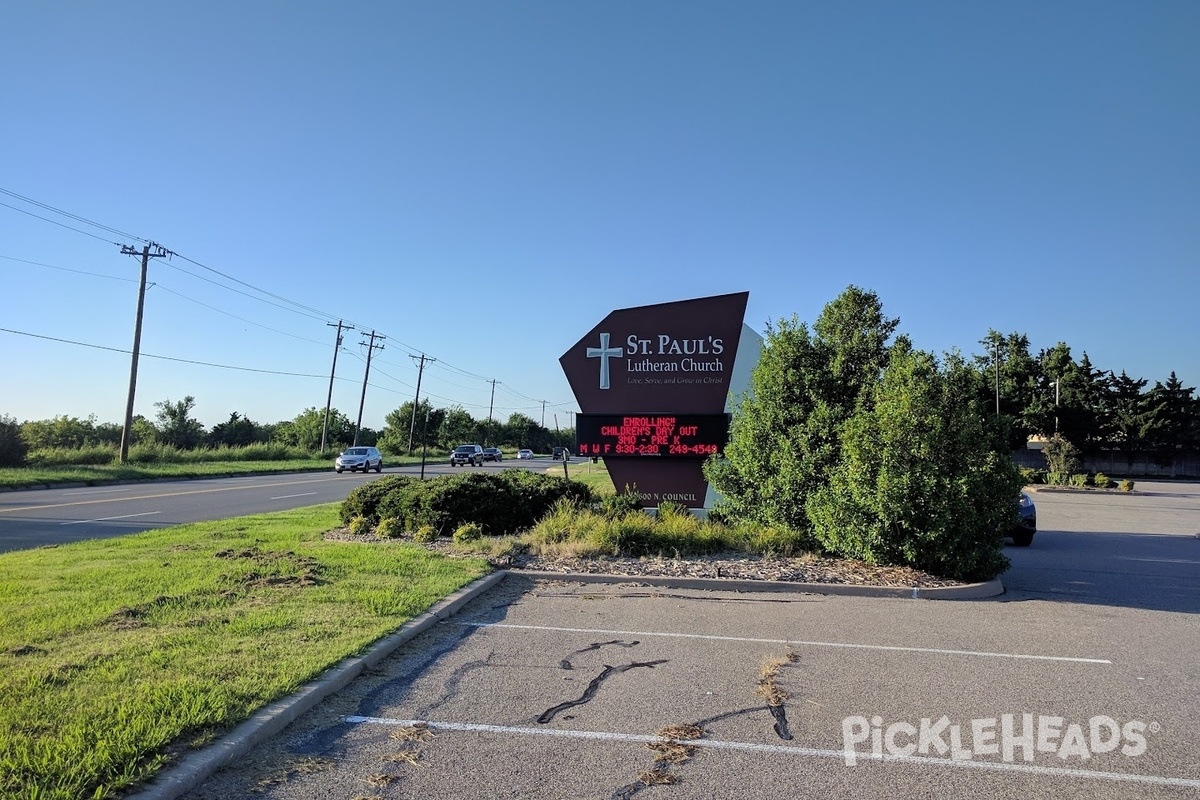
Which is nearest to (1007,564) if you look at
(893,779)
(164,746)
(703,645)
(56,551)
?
(703,645)

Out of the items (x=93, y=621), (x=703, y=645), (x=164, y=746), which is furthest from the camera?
(x=703, y=645)

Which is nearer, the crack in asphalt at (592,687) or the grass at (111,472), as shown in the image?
the crack in asphalt at (592,687)

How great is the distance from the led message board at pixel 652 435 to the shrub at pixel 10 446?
30.4 meters

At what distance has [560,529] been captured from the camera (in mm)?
11844

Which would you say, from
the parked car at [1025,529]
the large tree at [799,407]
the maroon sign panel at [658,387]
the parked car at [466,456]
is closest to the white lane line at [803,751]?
the large tree at [799,407]

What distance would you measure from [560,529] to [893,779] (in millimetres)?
7931

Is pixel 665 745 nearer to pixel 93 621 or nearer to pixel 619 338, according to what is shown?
pixel 93 621

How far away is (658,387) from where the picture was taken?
1543 cm

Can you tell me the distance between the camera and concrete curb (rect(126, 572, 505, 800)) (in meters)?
3.77

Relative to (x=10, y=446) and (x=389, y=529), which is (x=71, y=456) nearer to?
(x=10, y=446)

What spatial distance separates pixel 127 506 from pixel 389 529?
38.0ft

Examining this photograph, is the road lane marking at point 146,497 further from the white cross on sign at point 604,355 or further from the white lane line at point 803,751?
the white lane line at point 803,751

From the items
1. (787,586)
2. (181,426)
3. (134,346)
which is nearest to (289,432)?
(181,426)

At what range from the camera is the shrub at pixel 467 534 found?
11664mm
